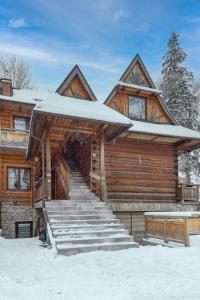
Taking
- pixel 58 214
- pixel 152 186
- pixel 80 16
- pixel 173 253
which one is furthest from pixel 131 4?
pixel 173 253

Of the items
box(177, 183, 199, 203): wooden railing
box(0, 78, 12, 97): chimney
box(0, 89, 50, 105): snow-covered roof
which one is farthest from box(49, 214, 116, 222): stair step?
box(0, 78, 12, 97): chimney

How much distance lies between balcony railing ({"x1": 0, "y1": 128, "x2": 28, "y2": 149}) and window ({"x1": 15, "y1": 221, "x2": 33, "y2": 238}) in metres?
5.14

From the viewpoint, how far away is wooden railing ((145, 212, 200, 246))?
482 inches

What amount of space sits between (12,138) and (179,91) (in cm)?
1934

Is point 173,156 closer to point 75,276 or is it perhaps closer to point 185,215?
point 185,215

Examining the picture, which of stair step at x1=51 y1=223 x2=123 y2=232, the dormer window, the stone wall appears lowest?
the stone wall

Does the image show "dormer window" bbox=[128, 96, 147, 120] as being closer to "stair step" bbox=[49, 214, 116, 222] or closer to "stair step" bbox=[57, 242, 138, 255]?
"stair step" bbox=[49, 214, 116, 222]

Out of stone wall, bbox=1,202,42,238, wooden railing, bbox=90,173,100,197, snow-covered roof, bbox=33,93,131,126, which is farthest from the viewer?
stone wall, bbox=1,202,42,238

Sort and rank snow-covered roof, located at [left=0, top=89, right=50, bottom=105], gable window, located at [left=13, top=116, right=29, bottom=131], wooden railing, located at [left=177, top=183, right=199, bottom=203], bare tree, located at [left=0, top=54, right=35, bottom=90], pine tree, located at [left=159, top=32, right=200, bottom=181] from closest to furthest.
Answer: wooden railing, located at [left=177, top=183, right=199, bottom=203], snow-covered roof, located at [left=0, top=89, right=50, bottom=105], gable window, located at [left=13, top=116, right=29, bottom=131], pine tree, located at [left=159, top=32, right=200, bottom=181], bare tree, located at [left=0, top=54, right=35, bottom=90]

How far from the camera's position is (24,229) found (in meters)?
21.9

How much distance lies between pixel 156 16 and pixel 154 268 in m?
16.2

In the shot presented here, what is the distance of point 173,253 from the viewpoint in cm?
1022

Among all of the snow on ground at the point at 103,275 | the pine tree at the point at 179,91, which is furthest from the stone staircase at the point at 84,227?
the pine tree at the point at 179,91

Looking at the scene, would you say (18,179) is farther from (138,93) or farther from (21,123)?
(138,93)
